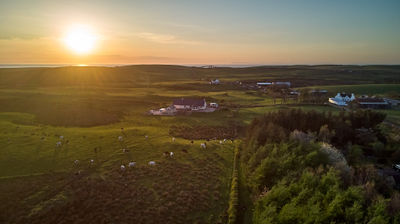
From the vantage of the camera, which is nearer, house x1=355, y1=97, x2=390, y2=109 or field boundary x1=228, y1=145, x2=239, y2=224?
field boundary x1=228, y1=145, x2=239, y2=224

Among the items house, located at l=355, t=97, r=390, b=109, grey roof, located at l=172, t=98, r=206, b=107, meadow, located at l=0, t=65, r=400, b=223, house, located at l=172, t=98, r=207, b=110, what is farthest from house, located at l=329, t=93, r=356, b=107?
grey roof, located at l=172, t=98, r=206, b=107

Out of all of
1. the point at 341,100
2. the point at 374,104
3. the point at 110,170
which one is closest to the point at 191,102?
the point at 110,170

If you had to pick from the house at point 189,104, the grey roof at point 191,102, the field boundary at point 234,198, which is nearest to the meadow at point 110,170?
the field boundary at point 234,198

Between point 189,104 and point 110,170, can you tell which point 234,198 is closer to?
point 110,170

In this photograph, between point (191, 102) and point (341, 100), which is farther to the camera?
point (341, 100)

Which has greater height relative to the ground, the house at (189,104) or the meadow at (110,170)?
the house at (189,104)

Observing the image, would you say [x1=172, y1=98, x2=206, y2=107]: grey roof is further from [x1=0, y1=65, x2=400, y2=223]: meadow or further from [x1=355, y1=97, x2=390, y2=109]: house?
[x1=355, y1=97, x2=390, y2=109]: house

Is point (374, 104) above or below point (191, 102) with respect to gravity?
below

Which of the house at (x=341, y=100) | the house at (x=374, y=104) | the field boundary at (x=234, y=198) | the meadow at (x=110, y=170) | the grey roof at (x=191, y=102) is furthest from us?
the house at (x=341, y=100)

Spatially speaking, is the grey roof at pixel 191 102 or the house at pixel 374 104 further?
the house at pixel 374 104

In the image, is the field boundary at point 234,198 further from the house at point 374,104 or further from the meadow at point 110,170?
the house at point 374,104

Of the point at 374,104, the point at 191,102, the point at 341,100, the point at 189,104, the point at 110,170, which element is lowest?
the point at 110,170
